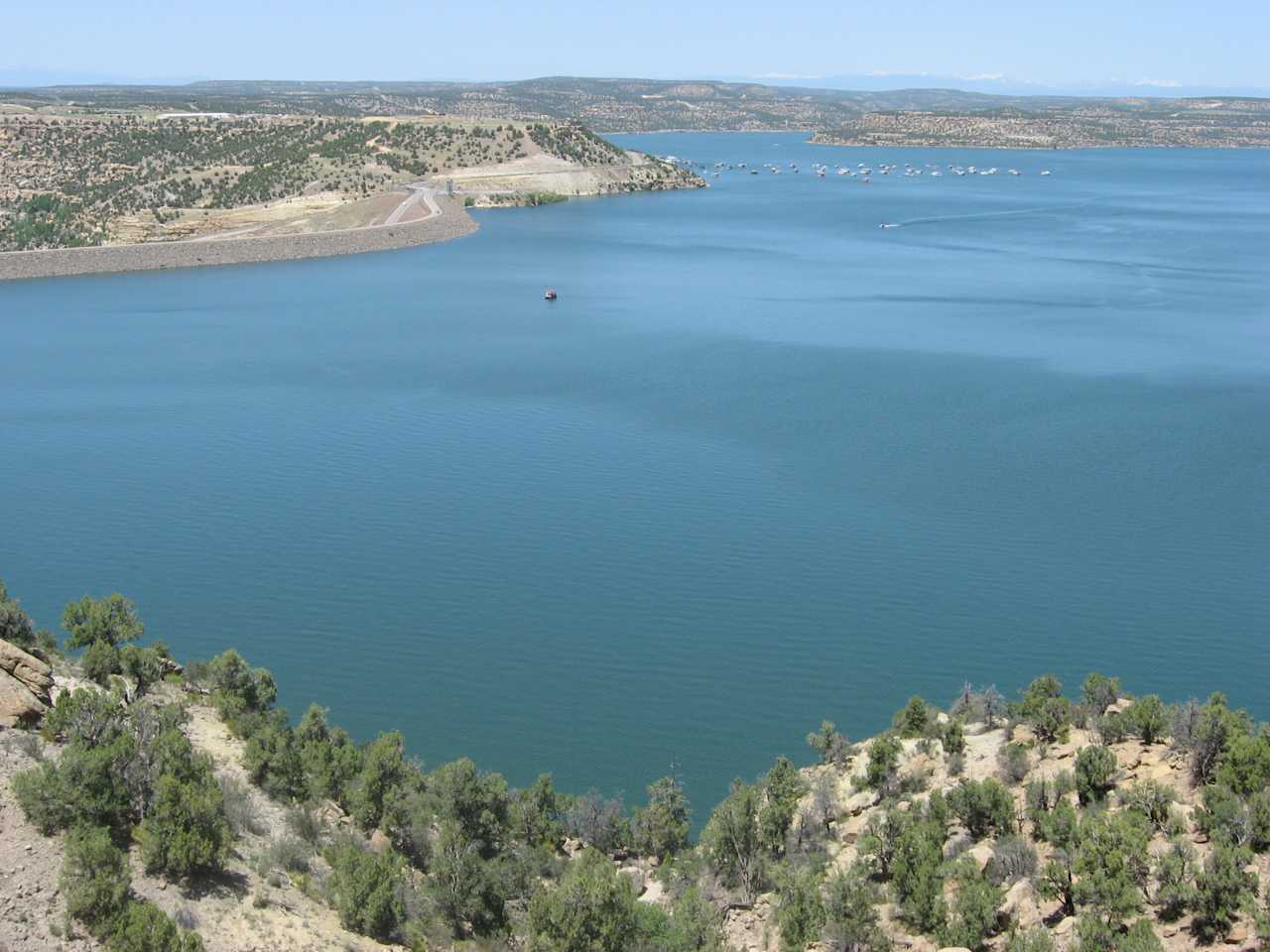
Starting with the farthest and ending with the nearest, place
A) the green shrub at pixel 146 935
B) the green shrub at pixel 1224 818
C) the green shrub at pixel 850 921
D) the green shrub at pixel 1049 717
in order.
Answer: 1. the green shrub at pixel 1049 717
2. the green shrub at pixel 1224 818
3. the green shrub at pixel 850 921
4. the green shrub at pixel 146 935

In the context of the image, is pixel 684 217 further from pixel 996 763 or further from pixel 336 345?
pixel 996 763

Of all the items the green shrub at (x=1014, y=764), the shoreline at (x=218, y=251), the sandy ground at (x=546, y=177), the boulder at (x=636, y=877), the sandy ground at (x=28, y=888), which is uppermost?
the sandy ground at (x=546, y=177)

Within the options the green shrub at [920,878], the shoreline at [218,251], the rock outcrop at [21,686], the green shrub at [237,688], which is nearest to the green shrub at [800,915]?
the green shrub at [920,878]

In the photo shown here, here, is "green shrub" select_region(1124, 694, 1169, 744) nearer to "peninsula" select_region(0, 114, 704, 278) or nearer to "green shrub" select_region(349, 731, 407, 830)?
"green shrub" select_region(349, 731, 407, 830)

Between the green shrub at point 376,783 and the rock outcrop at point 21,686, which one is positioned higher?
the rock outcrop at point 21,686

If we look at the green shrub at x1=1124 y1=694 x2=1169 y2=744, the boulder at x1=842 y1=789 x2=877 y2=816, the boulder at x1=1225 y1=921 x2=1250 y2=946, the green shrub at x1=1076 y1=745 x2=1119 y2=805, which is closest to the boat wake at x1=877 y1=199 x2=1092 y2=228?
the green shrub at x1=1124 y1=694 x2=1169 y2=744

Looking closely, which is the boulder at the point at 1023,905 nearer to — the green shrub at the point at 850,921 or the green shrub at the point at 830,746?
the green shrub at the point at 850,921

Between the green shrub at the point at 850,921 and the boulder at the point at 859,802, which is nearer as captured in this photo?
the green shrub at the point at 850,921
